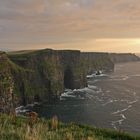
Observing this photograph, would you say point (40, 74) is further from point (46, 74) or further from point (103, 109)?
point (103, 109)

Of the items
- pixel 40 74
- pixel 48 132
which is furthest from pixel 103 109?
pixel 48 132

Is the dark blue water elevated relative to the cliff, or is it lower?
lower

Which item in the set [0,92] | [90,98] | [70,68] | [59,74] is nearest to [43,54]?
[59,74]

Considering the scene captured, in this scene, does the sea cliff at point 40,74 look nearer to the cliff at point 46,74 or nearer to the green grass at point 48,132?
the cliff at point 46,74

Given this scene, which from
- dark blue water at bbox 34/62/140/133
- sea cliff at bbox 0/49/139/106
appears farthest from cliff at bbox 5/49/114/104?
dark blue water at bbox 34/62/140/133

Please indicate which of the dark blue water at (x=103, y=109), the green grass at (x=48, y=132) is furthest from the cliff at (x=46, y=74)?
the green grass at (x=48, y=132)

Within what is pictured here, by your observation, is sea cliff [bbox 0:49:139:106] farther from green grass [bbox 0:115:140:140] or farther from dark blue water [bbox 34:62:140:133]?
green grass [bbox 0:115:140:140]
